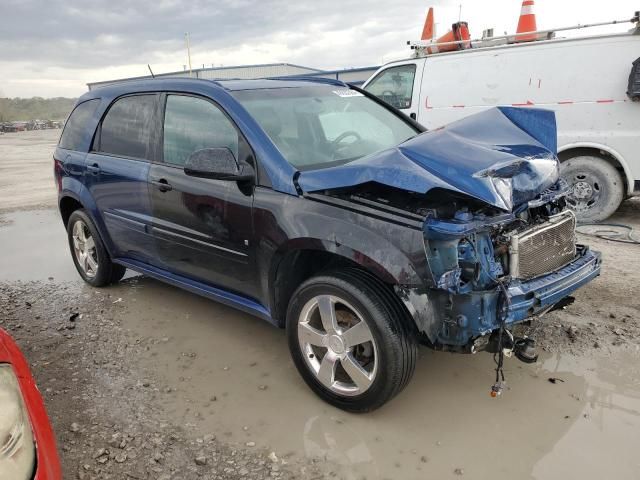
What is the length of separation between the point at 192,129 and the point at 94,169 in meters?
1.28

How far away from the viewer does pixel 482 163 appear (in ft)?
8.21

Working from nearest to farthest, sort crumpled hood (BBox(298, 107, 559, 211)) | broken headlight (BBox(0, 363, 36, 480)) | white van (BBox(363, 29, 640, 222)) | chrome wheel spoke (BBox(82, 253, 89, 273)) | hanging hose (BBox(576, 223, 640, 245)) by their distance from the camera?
broken headlight (BBox(0, 363, 36, 480)) < crumpled hood (BBox(298, 107, 559, 211)) < chrome wheel spoke (BBox(82, 253, 89, 273)) < hanging hose (BBox(576, 223, 640, 245)) < white van (BBox(363, 29, 640, 222))

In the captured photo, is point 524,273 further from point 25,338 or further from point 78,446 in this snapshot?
point 25,338

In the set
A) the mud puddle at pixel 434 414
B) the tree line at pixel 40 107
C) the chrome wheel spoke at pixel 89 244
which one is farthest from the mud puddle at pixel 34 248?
the tree line at pixel 40 107

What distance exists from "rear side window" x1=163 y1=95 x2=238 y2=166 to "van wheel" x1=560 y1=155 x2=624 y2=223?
443 centimetres

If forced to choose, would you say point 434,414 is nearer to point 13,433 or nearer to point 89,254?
point 13,433

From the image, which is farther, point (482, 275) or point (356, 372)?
point (356, 372)

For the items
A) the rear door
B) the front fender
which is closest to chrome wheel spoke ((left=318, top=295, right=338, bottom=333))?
the rear door

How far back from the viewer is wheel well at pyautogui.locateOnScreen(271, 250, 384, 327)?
9.46 ft

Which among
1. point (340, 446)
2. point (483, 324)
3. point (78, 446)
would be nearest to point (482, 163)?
point (483, 324)

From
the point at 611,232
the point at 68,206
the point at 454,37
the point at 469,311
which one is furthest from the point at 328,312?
the point at 454,37

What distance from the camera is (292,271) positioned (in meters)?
2.93

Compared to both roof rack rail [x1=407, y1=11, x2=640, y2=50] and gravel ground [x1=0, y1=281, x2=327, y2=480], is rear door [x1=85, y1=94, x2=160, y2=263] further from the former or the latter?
roof rack rail [x1=407, y1=11, x2=640, y2=50]

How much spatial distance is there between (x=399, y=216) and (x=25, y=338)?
3.12m
